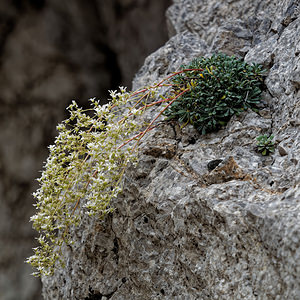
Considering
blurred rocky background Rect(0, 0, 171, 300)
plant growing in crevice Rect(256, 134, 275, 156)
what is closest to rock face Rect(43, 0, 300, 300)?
plant growing in crevice Rect(256, 134, 275, 156)

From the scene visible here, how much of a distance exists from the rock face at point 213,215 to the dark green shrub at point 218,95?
10cm

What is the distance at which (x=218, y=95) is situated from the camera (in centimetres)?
246

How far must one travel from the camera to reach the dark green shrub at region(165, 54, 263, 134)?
96.3 inches

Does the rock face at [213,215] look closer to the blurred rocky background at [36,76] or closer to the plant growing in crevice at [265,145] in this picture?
the plant growing in crevice at [265,145]

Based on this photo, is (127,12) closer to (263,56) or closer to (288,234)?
(263,56)

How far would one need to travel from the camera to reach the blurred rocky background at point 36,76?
6477 millimetres

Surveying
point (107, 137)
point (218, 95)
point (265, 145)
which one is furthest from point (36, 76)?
point (265, 145)

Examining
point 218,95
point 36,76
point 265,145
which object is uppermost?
point 36,76

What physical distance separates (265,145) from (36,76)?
5.80m

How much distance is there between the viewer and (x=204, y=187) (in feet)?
6.98

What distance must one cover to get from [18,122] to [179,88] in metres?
4.93

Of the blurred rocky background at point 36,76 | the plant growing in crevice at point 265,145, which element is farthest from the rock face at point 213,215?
the blurred rocky background at point 36,76

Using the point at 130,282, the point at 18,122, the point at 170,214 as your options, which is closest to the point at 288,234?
the point at 170,214

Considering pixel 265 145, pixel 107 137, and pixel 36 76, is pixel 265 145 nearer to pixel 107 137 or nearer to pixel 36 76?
pixel 107 137
